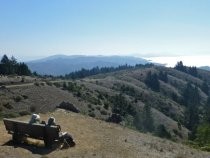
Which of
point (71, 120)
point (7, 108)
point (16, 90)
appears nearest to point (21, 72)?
point (16, 90)

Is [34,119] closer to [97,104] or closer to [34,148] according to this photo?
[34,148]

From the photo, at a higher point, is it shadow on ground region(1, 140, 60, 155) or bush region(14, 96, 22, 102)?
shadow on ground region(1, 140, 60, 155)

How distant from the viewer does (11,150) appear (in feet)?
60.0

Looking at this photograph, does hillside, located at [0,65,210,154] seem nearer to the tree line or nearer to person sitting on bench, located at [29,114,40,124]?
person sitting on bench, located at [29,114,40,124]

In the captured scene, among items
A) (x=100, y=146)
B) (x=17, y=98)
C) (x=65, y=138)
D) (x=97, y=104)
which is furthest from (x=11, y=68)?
(x=65, y=138)

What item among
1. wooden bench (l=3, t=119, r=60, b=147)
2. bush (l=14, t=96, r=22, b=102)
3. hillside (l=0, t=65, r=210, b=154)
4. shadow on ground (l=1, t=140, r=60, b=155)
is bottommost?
hillside (l=0, t=65, r=210, b=154)

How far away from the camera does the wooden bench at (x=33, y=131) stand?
19.1 meters

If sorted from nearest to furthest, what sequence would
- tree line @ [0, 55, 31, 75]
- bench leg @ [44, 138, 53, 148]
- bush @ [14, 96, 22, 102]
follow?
bench leg @ [44, 138, 53, 148]
bush @ [14, 96, 22, 102]
tree line @ [0, 55, 31, 75]

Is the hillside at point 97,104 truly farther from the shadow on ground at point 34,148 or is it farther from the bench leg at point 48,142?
the bench leg at point 48,142

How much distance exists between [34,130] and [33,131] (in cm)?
10

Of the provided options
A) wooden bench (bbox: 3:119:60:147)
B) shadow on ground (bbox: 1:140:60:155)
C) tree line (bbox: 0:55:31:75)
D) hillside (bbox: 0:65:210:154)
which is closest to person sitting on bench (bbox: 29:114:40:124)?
wooden bench (bbox: 3:119:60:147)

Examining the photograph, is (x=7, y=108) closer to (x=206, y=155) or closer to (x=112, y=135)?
(x=112, y=135)

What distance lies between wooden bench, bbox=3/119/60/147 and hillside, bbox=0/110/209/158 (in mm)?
424

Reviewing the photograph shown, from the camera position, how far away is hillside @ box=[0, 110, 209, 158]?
18.4 metres
